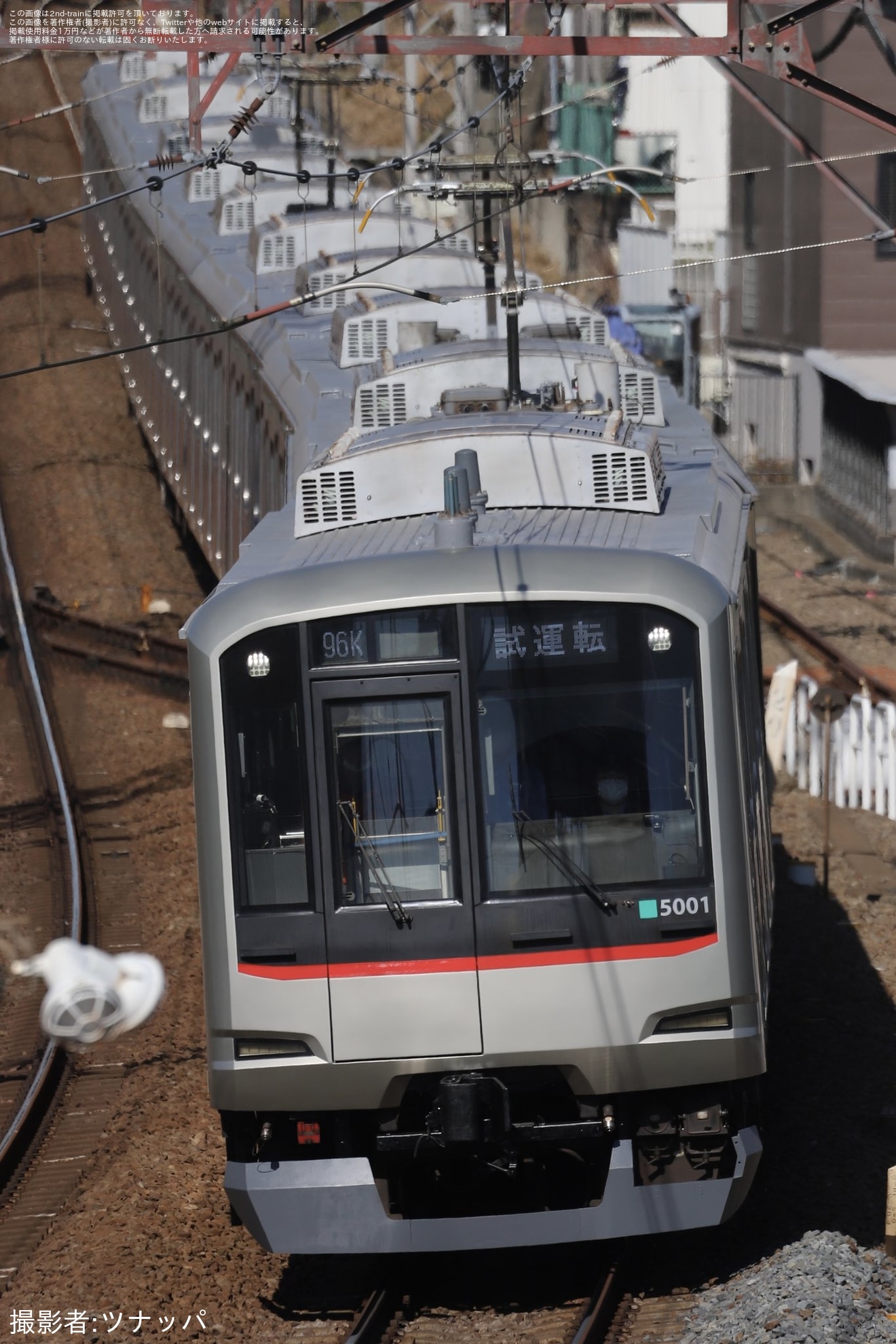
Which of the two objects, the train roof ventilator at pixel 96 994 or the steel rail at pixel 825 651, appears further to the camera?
the steel rail at pixel 825 651

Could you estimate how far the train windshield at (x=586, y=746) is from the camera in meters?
6.51

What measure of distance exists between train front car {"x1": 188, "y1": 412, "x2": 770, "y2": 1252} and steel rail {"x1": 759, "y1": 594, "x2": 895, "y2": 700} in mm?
8442

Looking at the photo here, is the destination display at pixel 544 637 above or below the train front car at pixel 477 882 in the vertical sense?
above

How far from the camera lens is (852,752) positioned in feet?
47.8

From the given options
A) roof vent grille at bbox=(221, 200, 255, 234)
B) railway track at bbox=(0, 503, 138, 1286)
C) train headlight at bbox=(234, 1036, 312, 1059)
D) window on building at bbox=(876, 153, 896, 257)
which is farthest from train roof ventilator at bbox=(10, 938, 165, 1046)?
window on building at bbox=(876, 153, 896, 257)

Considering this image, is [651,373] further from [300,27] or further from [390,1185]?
[390,1185]

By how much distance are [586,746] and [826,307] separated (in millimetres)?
20050

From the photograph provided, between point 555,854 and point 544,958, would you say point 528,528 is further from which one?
point 544,958

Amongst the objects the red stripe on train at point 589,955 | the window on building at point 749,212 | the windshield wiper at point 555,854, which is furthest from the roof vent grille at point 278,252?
the window on building at point 749,212

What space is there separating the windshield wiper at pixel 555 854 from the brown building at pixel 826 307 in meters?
14.8

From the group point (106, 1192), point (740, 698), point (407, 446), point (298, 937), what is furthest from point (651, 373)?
point (106, 1192)

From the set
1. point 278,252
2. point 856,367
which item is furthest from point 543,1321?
point 856,367

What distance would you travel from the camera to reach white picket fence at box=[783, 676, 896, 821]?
14227mm

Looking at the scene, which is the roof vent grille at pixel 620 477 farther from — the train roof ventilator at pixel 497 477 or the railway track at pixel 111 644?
the railway track at pixel 111 644
